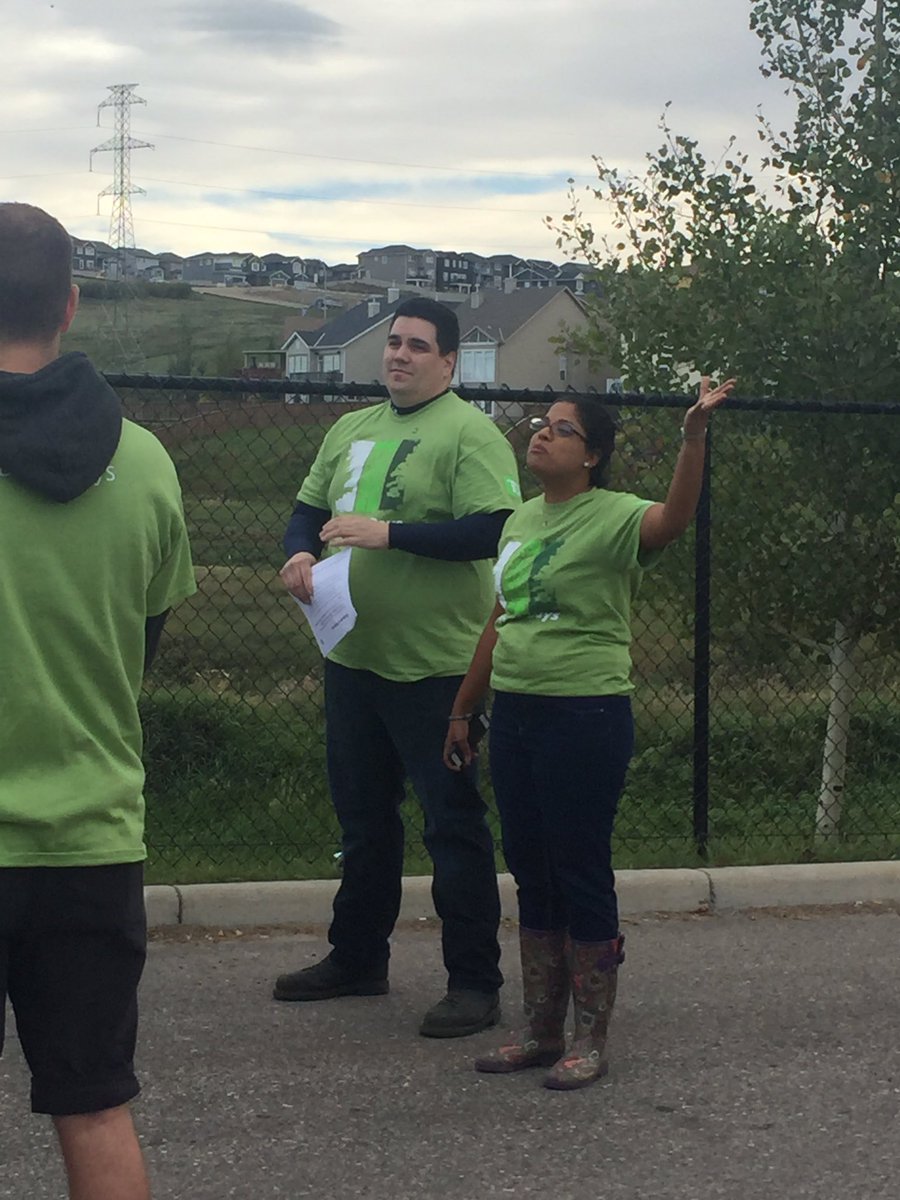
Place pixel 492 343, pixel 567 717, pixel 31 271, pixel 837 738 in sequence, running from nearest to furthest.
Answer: pixel 31 271 → pixel 567 717 → pixel 837 738 → pixel 492 343

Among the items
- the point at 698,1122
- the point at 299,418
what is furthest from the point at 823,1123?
the point at 299,418

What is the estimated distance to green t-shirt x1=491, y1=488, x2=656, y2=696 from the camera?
424 centimetres

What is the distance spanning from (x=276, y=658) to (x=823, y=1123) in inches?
281

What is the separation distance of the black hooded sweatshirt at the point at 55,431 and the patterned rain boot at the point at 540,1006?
7.50 feet

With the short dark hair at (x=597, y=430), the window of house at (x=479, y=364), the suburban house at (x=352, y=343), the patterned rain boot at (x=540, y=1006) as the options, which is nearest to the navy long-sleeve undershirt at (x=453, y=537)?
the short dark hair at (x=597, y=430)

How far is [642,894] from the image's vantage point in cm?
606

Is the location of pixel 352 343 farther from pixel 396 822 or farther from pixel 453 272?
pixel 396 822

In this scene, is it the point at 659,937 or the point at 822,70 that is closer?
the point at 659,937

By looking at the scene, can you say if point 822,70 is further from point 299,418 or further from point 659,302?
point 299,418

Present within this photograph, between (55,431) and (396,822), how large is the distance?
2.72m

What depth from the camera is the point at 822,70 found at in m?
7.99

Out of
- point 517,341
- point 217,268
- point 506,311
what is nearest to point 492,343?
point 517,341

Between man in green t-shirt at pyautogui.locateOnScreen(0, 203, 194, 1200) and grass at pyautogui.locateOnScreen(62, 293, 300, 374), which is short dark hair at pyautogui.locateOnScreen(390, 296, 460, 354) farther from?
grass at pyautogui.locateOnScreen(62, 293, 300, 374)

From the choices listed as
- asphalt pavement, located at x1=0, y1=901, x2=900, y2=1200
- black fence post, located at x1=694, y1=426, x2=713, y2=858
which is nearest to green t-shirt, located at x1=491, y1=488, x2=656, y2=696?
asphalt pavement, located at x1=0, y1=901, x2=900, y2=1200
